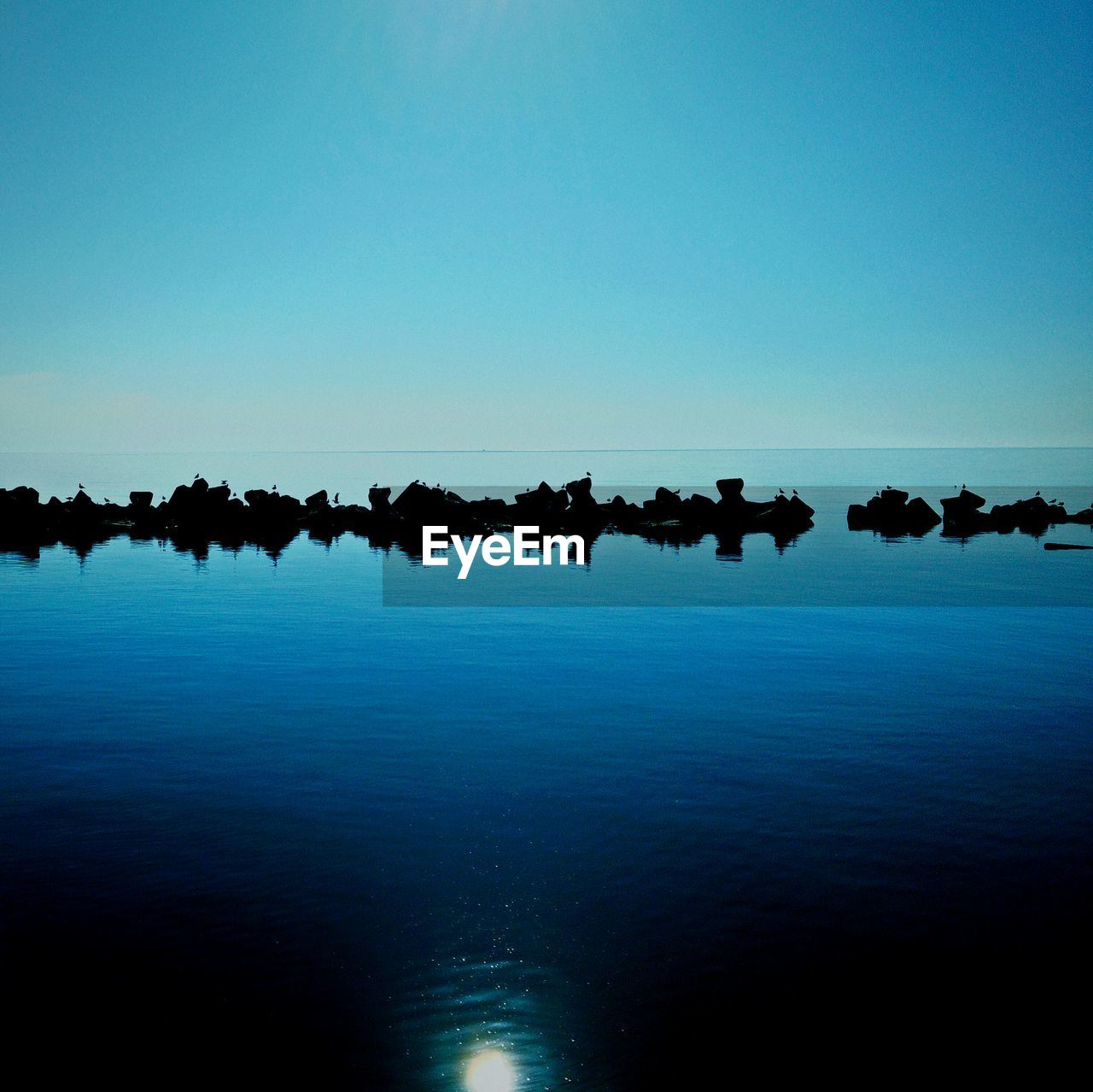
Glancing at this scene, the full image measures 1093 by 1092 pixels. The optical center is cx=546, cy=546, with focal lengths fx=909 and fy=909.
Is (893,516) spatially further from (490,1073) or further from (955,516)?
(490,1073)

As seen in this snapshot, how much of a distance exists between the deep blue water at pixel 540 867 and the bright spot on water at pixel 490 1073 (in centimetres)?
14

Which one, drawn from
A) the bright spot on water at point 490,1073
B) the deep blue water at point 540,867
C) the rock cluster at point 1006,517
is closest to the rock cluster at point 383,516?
the rock cluster at point 1006,517

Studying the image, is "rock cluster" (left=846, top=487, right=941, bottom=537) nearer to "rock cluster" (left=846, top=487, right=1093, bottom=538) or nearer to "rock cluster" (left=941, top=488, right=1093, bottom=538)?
"rock cluster" (left=846, top=487, right=1093, bottom=538)

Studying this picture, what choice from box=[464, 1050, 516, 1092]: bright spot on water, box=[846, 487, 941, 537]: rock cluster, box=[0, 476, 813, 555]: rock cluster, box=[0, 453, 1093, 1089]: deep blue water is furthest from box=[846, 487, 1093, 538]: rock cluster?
box=[464, 1050, 516, 1092]: bright spot on water

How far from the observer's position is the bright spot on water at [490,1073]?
10398 mm

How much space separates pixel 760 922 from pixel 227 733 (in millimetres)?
16449

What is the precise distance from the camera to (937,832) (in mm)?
17656

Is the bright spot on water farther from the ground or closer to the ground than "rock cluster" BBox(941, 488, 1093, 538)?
closer to the ground

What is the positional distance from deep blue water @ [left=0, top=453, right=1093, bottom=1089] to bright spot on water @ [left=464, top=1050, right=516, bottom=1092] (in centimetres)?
14

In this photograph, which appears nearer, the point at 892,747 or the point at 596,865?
the point at 596,865

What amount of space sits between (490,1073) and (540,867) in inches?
217

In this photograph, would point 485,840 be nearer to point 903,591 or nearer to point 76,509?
point 903,591

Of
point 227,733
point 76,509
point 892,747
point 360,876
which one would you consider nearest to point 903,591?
point 892,747

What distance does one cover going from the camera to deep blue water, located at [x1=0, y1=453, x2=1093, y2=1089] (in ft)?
37.2
